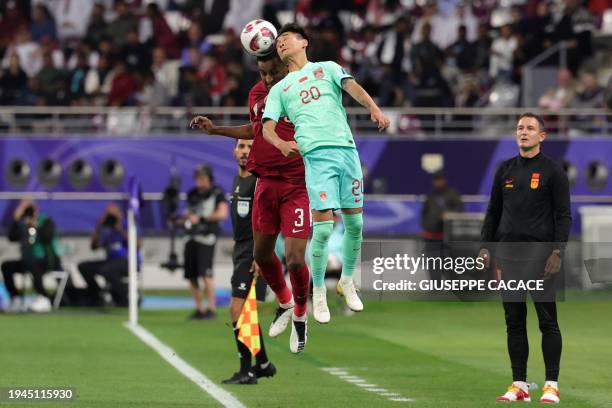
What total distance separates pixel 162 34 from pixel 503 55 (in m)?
7.27

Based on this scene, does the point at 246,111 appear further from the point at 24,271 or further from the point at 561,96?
the point at 24,271

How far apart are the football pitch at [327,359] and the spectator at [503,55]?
6.79 metres

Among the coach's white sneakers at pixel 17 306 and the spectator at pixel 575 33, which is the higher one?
the spectator at pixel 575 33

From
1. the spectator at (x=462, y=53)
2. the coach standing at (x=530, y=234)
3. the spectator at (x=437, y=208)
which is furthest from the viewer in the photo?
the spectator at (x=462, y=53)

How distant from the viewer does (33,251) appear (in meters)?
24.0

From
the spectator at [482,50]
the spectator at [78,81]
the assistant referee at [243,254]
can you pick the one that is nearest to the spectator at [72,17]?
the spectator at [78,81]

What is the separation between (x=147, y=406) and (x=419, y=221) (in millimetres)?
16070

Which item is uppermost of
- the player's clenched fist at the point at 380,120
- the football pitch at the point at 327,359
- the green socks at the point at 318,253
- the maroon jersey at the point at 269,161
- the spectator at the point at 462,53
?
the spectator at the point at 462,53

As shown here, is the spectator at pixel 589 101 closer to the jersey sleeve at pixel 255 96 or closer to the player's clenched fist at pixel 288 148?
the jersey sleeve at pixel 255 96

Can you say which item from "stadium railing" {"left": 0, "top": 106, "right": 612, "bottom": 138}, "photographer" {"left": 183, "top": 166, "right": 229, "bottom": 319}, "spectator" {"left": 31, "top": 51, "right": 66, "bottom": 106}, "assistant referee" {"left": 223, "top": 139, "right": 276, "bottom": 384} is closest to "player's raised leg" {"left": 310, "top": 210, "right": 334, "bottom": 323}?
"assistant referee" {"left": 223, "top": 139, "right": 276, "bottom": 384}

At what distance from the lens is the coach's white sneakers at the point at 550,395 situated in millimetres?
12266

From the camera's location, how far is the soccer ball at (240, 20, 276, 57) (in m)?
11.4

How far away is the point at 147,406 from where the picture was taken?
12.0 metres

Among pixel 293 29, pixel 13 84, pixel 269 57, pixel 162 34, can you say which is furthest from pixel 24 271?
pixel 293 29
